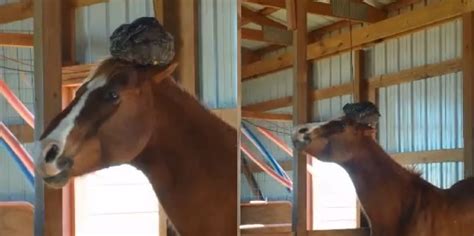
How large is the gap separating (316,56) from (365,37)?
0.47 meters

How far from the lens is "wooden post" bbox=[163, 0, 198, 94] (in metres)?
2.48

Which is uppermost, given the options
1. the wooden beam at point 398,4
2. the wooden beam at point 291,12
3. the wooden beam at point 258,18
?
the wooden beam at point 398,4

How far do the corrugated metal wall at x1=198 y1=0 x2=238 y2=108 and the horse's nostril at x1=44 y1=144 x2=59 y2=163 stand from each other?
0.93 meters

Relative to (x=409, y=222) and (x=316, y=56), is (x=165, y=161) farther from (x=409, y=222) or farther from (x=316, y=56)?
(x=316, y=56)

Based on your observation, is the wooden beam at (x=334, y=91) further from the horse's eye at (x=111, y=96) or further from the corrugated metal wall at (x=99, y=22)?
the horse's eye at (x=111, y=96)

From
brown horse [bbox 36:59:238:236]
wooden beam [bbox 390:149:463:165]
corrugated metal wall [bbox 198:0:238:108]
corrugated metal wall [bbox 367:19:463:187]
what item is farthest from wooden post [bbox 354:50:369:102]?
brown horse [bbox 36:59:238:236]

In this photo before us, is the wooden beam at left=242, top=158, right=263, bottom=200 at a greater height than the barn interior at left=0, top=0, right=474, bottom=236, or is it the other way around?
the barn interior at left=0, top=0, right=474, bottom=236

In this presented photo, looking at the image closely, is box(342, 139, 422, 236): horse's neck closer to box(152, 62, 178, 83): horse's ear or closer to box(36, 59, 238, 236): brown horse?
box(36, 59, 238, 236): brown horse

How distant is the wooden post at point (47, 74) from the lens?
2.03m

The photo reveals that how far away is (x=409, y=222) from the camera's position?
393 cm

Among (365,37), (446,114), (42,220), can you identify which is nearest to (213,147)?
(42,220)

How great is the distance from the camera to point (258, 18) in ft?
18.2

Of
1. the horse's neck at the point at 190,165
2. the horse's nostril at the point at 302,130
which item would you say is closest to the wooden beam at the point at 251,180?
the horse's nostril at the point at 302,130

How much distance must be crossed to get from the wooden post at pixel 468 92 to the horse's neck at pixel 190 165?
8.38 ft
